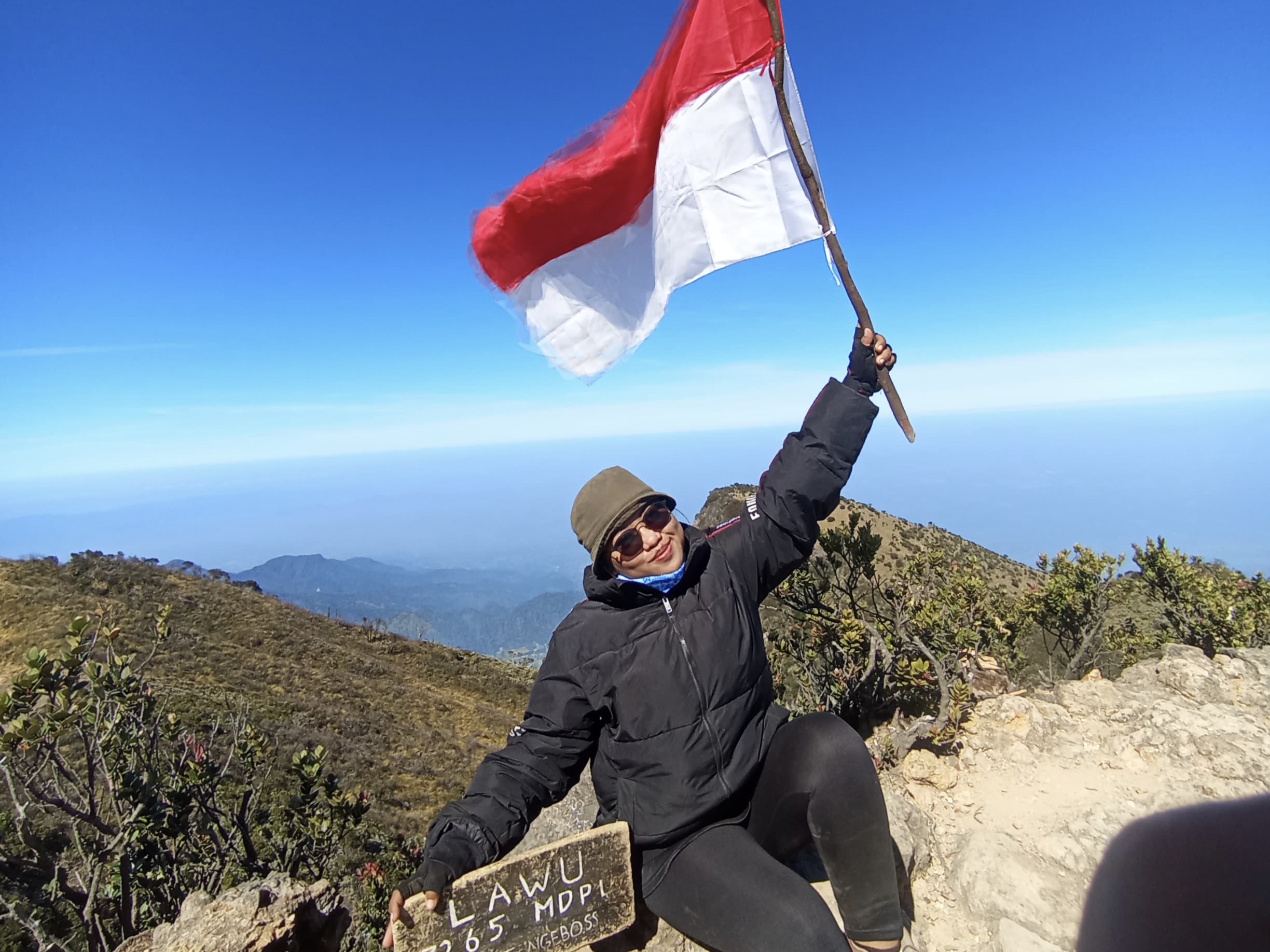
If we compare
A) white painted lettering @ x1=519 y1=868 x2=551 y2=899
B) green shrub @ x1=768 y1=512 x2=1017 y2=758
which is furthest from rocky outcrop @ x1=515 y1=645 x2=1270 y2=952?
white painted lettering @ x1=519 y1=868 x2=551 y2=899

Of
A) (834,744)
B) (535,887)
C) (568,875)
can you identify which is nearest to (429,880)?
(535,887)

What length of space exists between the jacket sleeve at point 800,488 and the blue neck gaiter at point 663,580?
0.29 metres

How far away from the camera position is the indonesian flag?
12.5 ft

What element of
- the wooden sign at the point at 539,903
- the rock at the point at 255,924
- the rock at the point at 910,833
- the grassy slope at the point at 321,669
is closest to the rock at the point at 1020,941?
the rock at the point at 910,833

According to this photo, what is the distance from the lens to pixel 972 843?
4.12 meters

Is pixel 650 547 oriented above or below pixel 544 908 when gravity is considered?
above

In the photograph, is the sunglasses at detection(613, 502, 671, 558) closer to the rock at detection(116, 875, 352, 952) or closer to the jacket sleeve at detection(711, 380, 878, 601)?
the jacket sleeve at detection(711, 380, 878, 601)

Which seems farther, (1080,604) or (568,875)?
(1080,604)

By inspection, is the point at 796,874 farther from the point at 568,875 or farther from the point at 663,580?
the point at 663,580

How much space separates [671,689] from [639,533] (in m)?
0.74

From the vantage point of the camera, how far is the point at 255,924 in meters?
3.30

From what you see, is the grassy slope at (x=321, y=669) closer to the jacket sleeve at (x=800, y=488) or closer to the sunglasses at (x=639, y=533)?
the jacket sleeve at (x=800, y=488)

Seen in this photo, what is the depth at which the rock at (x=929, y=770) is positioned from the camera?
5031mm

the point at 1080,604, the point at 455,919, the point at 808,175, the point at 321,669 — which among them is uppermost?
the point at 808,175
